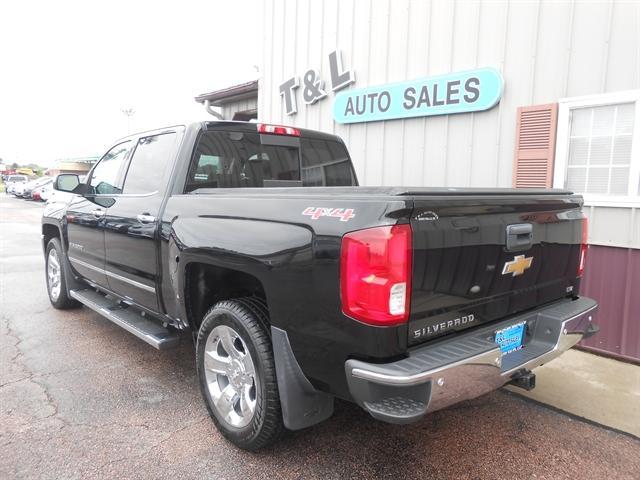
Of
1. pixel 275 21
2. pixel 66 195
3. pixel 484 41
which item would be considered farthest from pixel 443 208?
pixel 275 21

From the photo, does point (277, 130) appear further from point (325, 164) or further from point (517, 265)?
point (517, 265)

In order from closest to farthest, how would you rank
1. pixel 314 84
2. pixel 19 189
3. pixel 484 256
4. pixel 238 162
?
1. pixel 484 256
2. pixel 238 162
3. pixel 314 84
4. pixel 19 189

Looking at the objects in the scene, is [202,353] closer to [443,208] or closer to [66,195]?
[443,208]

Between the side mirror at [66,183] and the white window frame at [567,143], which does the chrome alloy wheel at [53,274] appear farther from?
the white window frame at [567,143]

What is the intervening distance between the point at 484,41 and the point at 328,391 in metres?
4.26

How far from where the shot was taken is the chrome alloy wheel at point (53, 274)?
18.2 feet

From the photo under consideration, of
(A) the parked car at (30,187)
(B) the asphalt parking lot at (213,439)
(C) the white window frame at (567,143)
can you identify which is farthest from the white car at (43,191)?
(C) the white window frame at (567,143)

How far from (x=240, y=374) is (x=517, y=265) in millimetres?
1688

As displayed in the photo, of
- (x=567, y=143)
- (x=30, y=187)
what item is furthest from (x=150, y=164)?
(x=30, y=187)

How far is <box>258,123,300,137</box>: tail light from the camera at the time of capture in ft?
12.5

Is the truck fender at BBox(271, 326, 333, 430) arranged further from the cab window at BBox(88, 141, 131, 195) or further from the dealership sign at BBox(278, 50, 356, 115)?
the dealership sign at BBox(278, 50, 356, 115)

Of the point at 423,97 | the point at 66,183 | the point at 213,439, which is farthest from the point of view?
the point at 423,97

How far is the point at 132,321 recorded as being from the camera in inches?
153

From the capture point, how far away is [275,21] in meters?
7.42
